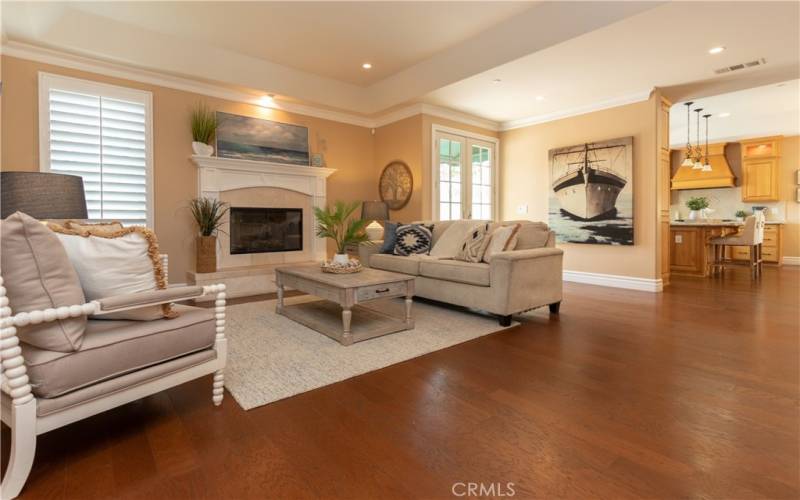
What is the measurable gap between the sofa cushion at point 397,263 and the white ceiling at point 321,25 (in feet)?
8.22

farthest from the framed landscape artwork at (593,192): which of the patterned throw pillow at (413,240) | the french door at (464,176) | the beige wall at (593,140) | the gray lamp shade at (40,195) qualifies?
the gray lamp shade at (40,195)

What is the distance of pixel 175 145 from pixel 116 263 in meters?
3.64

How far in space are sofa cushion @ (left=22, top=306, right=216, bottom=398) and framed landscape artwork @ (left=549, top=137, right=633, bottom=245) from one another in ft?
17.5

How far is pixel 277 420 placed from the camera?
1782mm

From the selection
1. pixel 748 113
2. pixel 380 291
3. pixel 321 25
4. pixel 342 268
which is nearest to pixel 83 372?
pixel 380 291

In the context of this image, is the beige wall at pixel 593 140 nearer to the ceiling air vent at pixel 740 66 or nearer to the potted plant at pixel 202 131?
the ceiling air vent at pixel 740 66

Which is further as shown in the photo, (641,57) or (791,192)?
(791,192)

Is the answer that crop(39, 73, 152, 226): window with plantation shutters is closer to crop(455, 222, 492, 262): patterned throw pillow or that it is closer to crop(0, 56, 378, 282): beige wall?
crop(0, 56, 378, 282): beige wall

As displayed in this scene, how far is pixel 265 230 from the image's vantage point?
214 inches

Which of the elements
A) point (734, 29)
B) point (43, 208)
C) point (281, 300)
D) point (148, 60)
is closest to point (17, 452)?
point (43, 208)

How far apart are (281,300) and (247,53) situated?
3.23m

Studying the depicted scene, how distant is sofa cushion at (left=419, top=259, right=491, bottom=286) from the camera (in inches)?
136

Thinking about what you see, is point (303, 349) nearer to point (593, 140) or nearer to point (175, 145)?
point (175, 145)

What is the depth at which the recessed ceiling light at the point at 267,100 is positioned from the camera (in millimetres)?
5301
